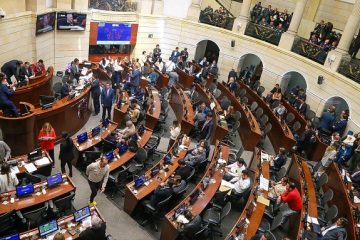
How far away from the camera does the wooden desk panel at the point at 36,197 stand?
7.48m

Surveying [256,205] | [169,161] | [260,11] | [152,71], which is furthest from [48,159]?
[260,11]

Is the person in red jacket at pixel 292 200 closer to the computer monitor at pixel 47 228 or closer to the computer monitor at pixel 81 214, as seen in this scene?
the computer monitor at pixel 81 214

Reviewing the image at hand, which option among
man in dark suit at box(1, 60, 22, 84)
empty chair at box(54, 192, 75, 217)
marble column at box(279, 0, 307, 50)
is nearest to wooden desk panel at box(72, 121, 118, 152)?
empty chair at box(54, 192, 75, 217)

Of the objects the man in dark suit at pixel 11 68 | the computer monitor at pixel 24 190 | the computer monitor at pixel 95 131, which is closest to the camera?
the computer monitor at pixel 24 190

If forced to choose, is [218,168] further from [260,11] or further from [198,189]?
[260,11]

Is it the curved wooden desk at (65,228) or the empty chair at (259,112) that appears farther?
the empty chair at (259,112)

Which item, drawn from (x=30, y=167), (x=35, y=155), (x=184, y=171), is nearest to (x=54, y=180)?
(x=30, y=167)

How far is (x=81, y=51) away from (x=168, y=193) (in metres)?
12.8

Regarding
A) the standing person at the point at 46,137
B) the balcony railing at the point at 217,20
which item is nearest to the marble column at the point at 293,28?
the balcony railing at the point at 217,20

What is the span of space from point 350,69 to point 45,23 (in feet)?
43.9

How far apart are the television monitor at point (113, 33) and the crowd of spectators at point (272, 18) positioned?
7.10 m

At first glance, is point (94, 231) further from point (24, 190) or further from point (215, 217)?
point (215, 217)

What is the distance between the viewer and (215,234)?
9070 millimetres

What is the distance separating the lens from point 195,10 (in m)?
20.6
